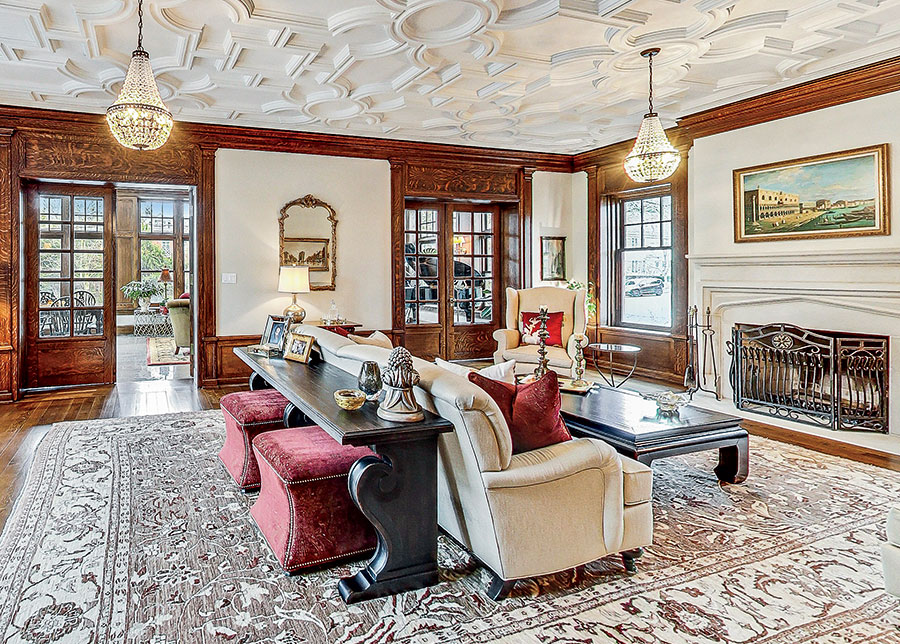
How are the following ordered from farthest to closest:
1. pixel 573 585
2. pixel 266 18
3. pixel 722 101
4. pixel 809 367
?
pixel 722 101 < pixel 809 367 < pixel 266 18 < pixel 573 585

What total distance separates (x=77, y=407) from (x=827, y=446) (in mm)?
6318

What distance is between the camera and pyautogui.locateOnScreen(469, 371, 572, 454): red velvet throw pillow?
101 inches

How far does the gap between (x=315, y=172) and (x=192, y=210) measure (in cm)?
141

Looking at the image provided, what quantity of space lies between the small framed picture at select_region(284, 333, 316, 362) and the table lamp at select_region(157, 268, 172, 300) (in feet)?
33.1

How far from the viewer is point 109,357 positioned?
7.01 m

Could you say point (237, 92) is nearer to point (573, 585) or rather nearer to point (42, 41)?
point (42, 41)

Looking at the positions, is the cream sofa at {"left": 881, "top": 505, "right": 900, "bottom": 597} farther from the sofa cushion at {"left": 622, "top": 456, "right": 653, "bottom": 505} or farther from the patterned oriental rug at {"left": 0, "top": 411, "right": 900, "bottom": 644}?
the sofa cushion at {"left": 622, "top": 456, "right": 653, "bottom": 505}

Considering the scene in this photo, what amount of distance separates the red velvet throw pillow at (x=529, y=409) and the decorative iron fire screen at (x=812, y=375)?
345 cm

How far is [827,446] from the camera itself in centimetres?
461

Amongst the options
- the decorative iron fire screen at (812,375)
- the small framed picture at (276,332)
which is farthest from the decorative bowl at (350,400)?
the decorative iron fire screen at (812,375)

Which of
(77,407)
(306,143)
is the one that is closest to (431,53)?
(306,143)

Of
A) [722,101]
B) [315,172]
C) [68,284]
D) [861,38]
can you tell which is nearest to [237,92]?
[315,172]

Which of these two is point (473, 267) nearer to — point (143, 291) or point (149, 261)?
point (143, 291)

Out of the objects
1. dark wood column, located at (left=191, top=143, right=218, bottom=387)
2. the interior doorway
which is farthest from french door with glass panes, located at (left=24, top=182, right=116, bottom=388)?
the interior doorway
